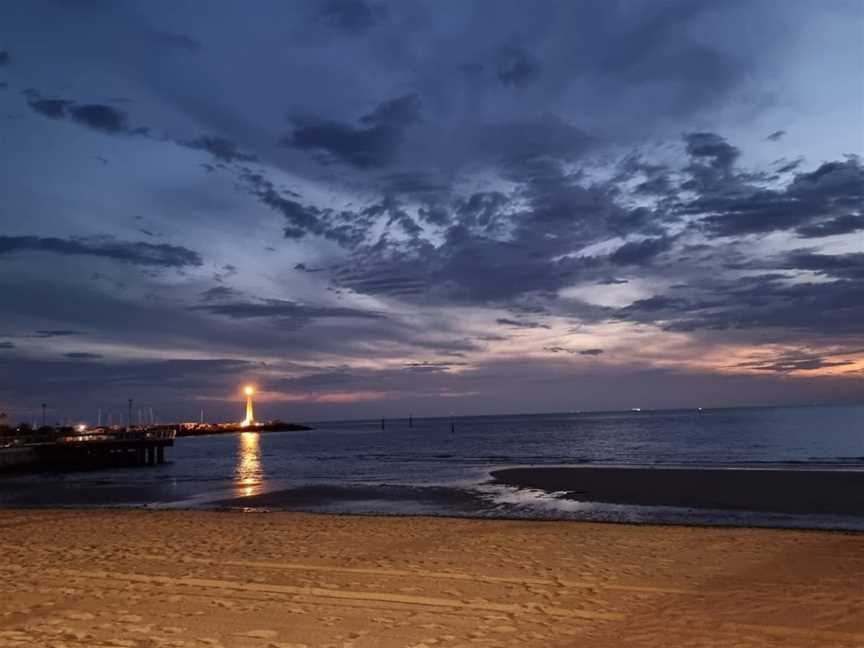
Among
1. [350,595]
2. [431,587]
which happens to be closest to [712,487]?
[431,587]

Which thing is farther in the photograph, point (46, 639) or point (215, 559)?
point (215, 559)

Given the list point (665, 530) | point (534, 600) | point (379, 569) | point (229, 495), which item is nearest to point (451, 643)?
point (534, 600)

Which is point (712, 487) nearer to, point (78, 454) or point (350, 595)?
point (350, 595)

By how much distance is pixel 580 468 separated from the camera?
40.0 metres

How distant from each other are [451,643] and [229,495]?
2461 centimetres

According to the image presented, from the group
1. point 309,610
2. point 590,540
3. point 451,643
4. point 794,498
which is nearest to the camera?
point 451,643

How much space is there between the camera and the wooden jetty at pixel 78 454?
178 feet

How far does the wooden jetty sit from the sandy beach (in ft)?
146

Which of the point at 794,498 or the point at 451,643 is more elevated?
the point at 451,643

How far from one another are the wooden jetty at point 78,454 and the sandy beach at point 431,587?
146 ft

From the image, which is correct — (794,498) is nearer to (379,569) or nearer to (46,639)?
(379,569)

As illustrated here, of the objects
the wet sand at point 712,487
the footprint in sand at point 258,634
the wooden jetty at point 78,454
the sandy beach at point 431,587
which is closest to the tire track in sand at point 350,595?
the sandy beach at point 431,587

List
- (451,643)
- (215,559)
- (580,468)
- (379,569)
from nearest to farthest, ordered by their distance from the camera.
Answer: (451,643), (379,569), (215,559), (580,468)

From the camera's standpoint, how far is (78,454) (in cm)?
5856
